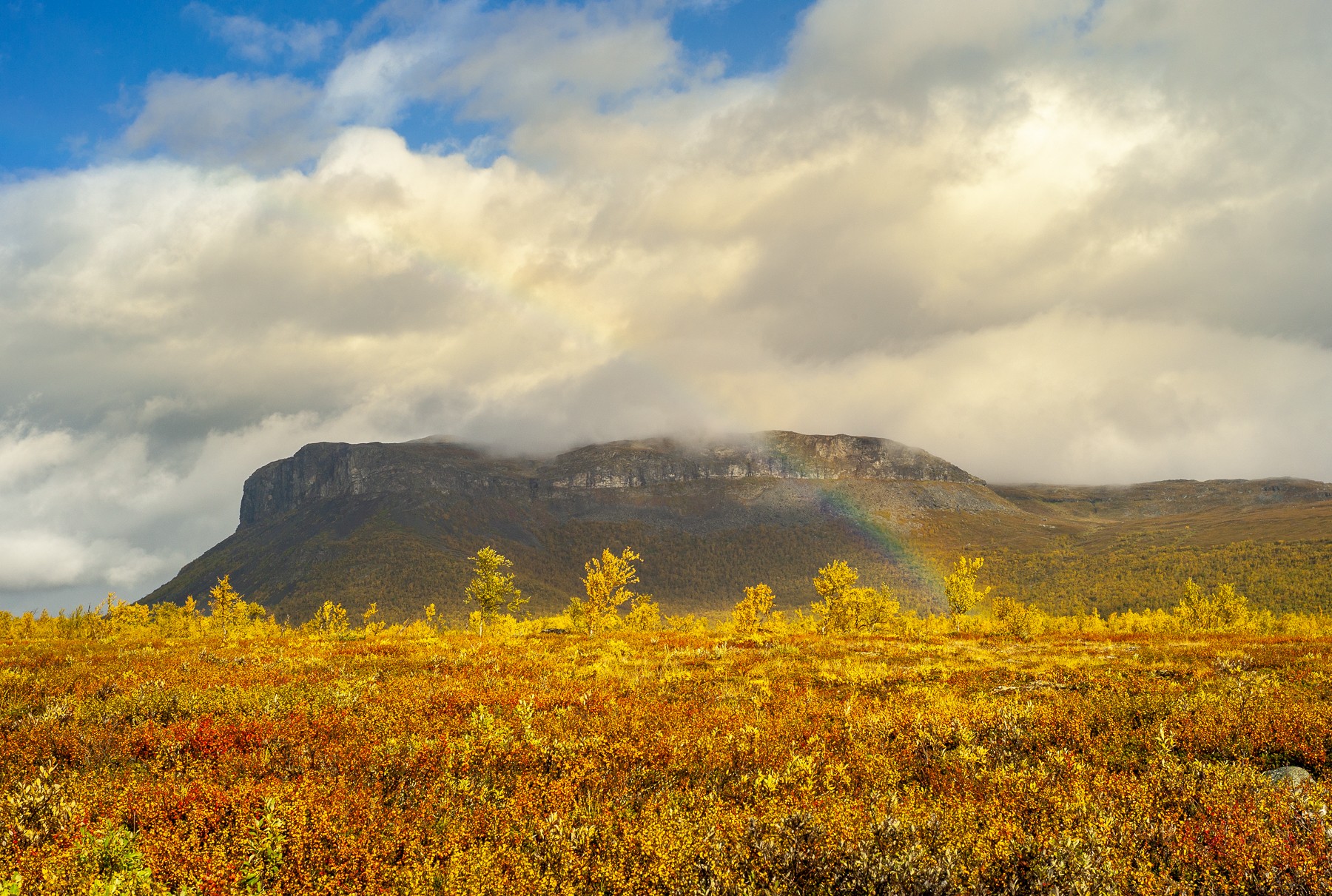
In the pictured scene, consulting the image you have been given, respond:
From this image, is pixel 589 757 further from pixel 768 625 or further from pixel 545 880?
pixel 768 625

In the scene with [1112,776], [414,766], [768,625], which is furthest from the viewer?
[768,625]

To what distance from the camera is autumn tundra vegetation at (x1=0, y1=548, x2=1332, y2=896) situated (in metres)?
5.25

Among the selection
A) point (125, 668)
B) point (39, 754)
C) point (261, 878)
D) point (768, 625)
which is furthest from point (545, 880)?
point (768, 625)

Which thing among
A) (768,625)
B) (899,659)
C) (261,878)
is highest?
(261,878)

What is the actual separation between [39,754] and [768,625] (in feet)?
200

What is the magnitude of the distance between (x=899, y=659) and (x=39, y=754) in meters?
21.9

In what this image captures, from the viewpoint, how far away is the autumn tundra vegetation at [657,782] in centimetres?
525

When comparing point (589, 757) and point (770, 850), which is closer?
point (770, 850)

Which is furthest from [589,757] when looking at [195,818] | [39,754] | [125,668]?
[125,668]

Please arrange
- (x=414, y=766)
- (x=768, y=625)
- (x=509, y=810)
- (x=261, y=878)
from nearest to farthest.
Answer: (x=261, y=878) → (x=509, y=810) → (x=414, y=766) → (x=768, y=625)

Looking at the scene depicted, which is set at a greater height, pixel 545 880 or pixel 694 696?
pixel 545 880

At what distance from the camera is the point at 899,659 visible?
74.0 ft

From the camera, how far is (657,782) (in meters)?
8.03

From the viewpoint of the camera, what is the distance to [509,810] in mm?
6555
